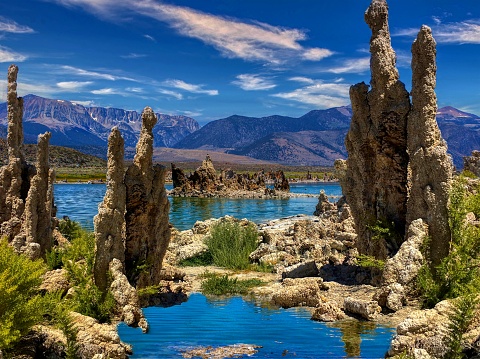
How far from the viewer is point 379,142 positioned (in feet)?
46.8

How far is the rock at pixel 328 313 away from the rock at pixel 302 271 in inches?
177

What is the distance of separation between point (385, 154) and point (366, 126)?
44.4 inches

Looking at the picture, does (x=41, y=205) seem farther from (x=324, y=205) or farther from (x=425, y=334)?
(x=324, y=205)

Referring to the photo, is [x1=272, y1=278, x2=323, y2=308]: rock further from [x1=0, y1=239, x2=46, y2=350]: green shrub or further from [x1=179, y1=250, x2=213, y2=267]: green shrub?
[x1=179, y1=250, x2=213, y2=267]: green shrub

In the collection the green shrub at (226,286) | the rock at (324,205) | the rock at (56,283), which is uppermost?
the rock at (324,205)


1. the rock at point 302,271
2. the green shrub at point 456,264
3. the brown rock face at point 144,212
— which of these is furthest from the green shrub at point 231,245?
the green shrub at point 456,264

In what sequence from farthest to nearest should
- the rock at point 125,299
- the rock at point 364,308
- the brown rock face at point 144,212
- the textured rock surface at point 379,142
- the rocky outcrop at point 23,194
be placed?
the rocky outcrop at point 23,194, the textured rock surface at point 379,142, the brown rock face at point 144,212, the rock at point 364,308, the rock at point 125,299

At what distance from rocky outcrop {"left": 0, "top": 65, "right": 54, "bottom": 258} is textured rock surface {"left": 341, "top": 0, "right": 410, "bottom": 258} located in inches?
363

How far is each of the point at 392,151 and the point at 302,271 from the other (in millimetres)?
4883

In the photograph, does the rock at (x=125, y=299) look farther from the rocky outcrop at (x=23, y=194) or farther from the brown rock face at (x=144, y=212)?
the rocky outcrop at (x=23, y=194)

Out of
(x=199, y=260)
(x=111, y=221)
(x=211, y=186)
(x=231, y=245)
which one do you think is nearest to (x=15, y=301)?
(x=111, y=221)

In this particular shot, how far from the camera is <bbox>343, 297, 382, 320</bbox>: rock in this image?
11.4 m

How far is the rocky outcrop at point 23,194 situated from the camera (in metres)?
14.8

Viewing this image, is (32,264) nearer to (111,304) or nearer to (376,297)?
(111,304)
